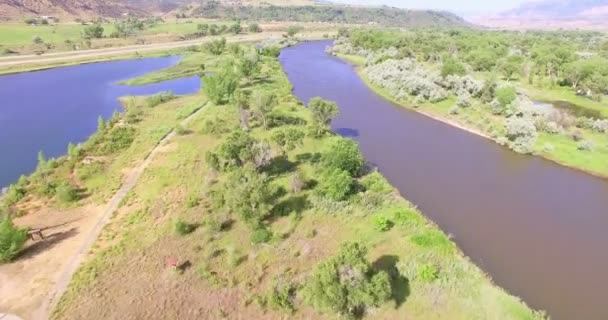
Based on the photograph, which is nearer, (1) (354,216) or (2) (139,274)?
(2) (139,274)

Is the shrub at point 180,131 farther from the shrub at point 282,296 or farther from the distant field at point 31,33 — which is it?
the distant field at point 31,33

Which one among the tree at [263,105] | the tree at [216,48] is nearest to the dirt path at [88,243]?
the tree at [263,105]

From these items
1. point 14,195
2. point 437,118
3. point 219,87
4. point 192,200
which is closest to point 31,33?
point 219,87

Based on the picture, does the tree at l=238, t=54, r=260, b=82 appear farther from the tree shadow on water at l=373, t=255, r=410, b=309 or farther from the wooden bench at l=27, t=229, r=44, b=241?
the tree shadow on water at l=373, t=255, r=410, b=309

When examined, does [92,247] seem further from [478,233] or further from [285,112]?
[285,112]

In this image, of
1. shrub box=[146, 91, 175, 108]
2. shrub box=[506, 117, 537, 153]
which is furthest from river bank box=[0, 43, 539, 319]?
shrub box=[146, 91, 175, 108]

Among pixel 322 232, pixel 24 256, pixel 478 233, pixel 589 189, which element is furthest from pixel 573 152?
pixel 24 256
